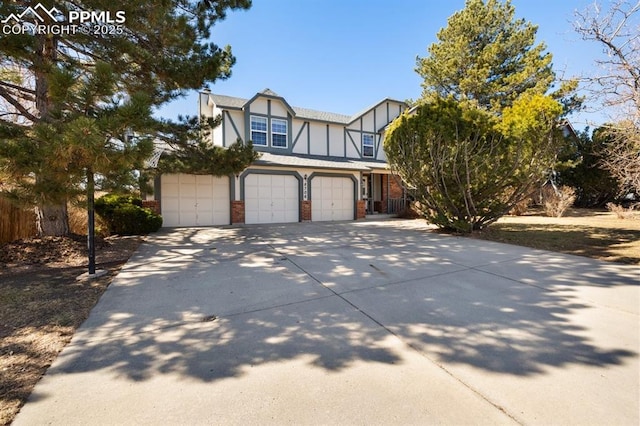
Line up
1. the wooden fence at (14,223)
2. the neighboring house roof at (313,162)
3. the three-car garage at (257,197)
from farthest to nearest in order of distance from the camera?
the neighboring house roof at (313,162) < the three-car garage at (257,197) < the wooden fence at (14,223)

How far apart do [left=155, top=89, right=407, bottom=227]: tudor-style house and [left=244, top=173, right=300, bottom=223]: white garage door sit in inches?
1.9

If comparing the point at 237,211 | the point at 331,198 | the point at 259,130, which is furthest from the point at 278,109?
the point at 237,211

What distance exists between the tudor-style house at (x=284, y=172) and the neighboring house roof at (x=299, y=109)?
54mm

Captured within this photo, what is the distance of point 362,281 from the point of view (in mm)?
4699

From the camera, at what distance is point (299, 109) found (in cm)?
1809

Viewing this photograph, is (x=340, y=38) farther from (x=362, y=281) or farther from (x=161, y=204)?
(x=362, y=281)

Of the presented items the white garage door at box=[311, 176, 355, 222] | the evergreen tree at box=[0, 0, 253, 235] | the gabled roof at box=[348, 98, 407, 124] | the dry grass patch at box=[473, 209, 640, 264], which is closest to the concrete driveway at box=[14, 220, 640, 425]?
the dry grass patch at box=[473, 209, 640, 264]

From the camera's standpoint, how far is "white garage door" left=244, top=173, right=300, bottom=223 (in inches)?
542

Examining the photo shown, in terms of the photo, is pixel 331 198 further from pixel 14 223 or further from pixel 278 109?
pixel 14 223

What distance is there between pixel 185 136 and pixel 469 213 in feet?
31.1

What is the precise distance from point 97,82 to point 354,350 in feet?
16.4

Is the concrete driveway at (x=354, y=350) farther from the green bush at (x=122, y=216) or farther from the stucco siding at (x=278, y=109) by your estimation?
the stucco siding at (x=278, y=109)

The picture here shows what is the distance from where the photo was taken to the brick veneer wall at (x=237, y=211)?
13.4 metres

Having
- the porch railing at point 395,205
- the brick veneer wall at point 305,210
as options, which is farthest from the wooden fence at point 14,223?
the porch railing at point 395,205
